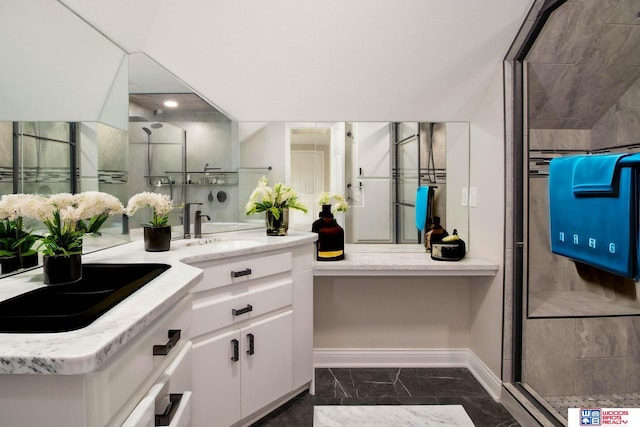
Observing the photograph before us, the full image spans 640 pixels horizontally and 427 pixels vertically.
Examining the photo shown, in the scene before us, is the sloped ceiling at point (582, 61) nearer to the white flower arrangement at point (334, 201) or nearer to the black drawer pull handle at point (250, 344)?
the white flower arrangement at point (334, 201)

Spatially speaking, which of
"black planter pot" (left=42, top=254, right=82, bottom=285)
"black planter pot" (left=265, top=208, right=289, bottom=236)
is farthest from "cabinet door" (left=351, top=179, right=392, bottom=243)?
"black planter pot" (left=42, top=254, right=82, bottom=285)

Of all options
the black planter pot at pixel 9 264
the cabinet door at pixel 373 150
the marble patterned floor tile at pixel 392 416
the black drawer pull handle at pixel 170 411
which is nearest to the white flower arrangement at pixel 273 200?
the cabinet door at pixel 373 150

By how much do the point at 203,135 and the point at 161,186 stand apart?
1.38ft

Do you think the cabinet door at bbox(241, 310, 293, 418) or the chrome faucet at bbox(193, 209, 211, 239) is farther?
the chrome faucet at bbox(193, 209, 211, 239)

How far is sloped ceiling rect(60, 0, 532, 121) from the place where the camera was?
1.74 m

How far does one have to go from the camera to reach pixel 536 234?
93.4 inches

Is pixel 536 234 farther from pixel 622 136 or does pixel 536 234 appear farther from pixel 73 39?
Result: pixel 73 39

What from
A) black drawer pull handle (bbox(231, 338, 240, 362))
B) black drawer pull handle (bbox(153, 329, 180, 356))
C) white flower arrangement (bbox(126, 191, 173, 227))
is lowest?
black drawer pull handle (bbox(231, 338, 240, 362))

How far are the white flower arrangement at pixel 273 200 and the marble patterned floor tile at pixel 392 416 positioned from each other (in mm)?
1114

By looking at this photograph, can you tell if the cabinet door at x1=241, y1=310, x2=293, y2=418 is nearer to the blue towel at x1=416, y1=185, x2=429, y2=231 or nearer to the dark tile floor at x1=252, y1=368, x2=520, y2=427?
the dark tile floor at x1=252, y1=368, x2=520, y2=427

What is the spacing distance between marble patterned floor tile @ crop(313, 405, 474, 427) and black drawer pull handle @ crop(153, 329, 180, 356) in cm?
117

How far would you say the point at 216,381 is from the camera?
167 centimetres

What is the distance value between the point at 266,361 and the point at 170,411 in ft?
3.35

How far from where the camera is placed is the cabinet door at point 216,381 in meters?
1.59
